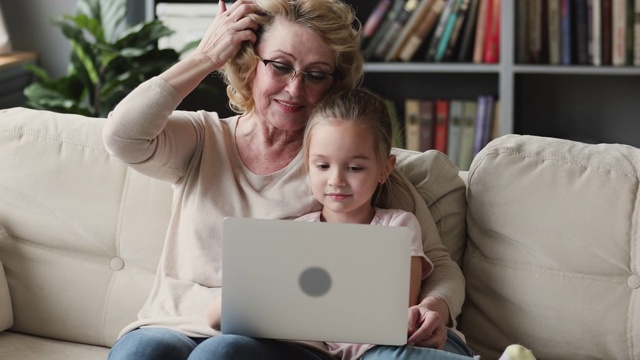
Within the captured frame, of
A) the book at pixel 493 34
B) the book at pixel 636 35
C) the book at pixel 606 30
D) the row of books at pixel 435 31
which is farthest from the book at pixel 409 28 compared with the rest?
the book at pixel 636 35

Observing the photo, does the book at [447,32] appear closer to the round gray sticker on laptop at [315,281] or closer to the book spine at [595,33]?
the book spine at [595,33]

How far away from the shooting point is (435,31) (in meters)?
3.60

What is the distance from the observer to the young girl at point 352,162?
179 cm

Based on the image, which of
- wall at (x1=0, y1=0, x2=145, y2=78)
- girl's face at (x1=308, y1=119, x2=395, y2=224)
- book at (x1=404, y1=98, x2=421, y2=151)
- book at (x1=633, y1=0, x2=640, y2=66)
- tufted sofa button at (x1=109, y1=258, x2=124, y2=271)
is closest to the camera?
girl's face at (x1=308, y1=119, x2=395, y2=224)

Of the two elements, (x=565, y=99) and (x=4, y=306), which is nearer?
(x=4, y=306)

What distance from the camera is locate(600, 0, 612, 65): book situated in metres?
3.42

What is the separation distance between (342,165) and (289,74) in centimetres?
23

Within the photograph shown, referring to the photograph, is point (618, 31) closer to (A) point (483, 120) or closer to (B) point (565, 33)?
(B) point (565, 33)

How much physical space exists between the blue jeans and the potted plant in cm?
179

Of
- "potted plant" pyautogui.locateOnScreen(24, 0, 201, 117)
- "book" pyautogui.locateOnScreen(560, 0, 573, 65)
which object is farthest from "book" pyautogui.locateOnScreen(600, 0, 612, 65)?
"potted plant" pyautogui.locateOnScreen(24, 0, 201, 117)

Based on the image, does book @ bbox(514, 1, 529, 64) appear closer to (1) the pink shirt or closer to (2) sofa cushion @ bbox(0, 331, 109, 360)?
(1) the pink shirt

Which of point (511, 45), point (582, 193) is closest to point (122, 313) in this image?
point (582, 193)

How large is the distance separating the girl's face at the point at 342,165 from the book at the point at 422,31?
1.85 meters

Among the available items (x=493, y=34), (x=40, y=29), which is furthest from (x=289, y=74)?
(x=40, y=29)
